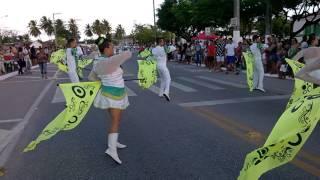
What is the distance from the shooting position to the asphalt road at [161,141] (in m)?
5.82

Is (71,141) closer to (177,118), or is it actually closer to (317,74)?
(177,118)

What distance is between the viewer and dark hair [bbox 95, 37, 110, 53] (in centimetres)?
652

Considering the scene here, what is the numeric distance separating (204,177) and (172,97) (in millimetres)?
7766

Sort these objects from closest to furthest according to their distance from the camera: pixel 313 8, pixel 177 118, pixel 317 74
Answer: pixel 317 74
pixel 177 118
pixel 313 8

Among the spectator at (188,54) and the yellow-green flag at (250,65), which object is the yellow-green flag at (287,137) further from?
the spectator at (188,54)

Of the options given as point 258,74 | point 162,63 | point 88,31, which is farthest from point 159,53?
point 88,31

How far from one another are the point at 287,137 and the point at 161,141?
390cm

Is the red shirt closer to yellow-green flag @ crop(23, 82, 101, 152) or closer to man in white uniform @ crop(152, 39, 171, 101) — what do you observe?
man in white uniform @ crop(152, 39, 171, 101)

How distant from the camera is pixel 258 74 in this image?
1395cm

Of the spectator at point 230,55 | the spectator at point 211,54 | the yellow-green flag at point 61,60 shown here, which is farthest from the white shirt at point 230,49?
the yellow-green flag at point 61,60

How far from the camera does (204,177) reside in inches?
215

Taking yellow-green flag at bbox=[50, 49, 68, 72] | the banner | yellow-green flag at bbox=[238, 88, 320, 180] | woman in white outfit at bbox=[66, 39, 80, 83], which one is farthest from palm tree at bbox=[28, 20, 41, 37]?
yellow-green flag at bbox=[238, 88, 320, 180]

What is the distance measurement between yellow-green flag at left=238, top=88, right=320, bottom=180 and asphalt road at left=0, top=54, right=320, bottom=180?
4.93 ft

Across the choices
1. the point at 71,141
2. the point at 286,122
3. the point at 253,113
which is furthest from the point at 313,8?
the point at 286,122
